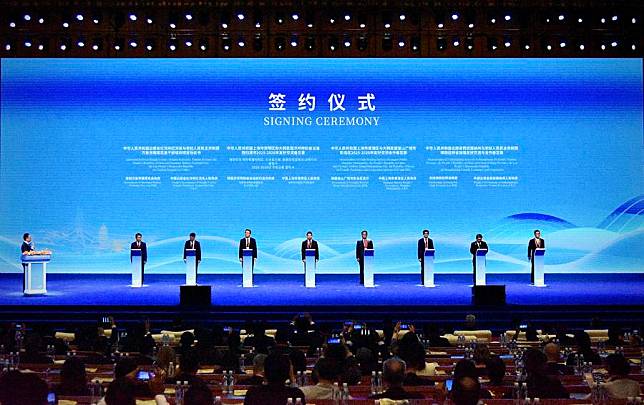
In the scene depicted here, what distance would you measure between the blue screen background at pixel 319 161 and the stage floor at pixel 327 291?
0.37 metres

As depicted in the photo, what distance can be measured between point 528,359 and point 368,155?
10.0 meters

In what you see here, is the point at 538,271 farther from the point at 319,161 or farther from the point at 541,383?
the point at 541,383

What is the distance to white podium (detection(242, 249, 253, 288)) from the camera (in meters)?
Answer: 13.7

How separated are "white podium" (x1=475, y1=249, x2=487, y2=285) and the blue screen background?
6.38ft

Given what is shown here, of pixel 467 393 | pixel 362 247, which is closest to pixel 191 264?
pixel 362 247

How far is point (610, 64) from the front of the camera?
15.6m

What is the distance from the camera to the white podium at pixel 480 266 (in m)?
13.5

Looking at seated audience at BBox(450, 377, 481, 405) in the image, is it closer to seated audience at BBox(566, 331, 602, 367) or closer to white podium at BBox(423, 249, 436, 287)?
seated audience at BBox(566, 331, 602, 367)

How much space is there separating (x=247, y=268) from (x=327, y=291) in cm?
141

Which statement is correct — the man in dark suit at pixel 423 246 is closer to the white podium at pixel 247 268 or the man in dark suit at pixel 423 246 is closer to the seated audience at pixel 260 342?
the white podium at pixel 247 268

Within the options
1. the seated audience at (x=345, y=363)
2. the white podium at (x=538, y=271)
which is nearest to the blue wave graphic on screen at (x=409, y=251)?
the white podium at (x=538, y=271)

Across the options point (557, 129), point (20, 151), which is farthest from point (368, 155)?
point (20, 151)

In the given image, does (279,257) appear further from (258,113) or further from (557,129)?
(557,129)

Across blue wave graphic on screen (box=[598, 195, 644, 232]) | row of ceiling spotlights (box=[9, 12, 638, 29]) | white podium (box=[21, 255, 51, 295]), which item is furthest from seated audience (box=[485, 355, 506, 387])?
blue wave graphic on screen (box=[598, 195, 644, 232])
